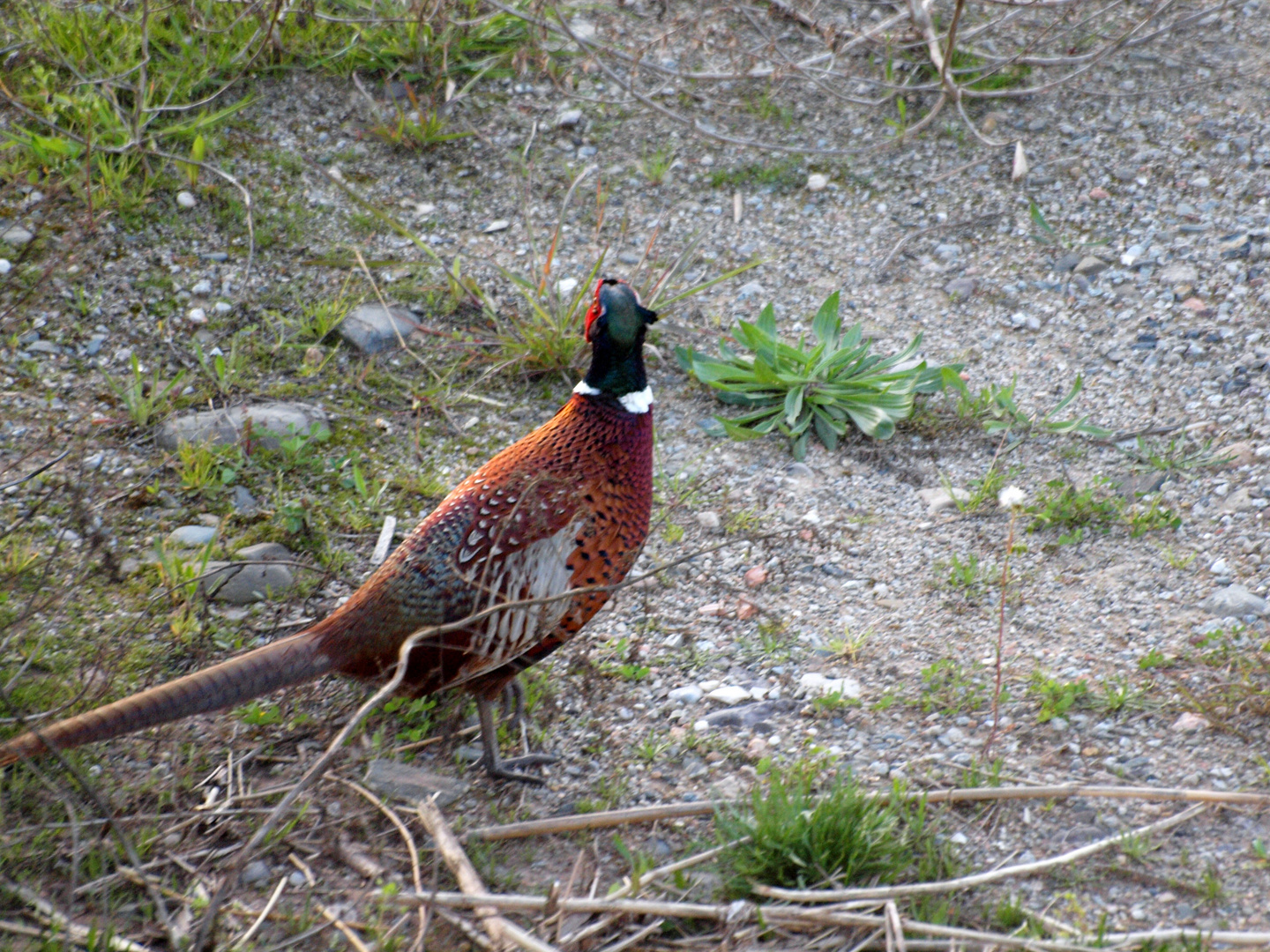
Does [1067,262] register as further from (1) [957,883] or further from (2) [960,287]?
(1) [957,883]

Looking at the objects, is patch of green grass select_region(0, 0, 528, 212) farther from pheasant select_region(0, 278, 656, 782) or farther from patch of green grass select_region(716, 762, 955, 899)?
patch of green grass select_region(716, 762, 955, 899)

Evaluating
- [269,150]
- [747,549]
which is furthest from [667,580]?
[269,150]

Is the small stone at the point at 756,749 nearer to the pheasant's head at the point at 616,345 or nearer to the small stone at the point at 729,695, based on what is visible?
the small stone at the point at 729,695

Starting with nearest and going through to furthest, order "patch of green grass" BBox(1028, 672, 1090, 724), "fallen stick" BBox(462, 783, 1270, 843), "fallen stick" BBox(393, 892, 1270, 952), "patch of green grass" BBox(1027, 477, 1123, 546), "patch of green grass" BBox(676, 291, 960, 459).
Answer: "fallen stick" BBox(393, 892, 1270, 952), "fallen stick" BBox(462, 783, 1270, 843), "patch of green grass" BBox(1028, 672, 1090, 724), "patch of green grass" BBox(1027, 477, 1123, 546), "patch of green grass" BBox(676, 291, 960, 459)

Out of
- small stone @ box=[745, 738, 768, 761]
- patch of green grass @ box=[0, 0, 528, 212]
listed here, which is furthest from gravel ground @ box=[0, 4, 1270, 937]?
patch of green grass @ box=[0, 0, 528, 212]

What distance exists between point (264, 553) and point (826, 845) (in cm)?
158

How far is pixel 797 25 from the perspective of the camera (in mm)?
4672

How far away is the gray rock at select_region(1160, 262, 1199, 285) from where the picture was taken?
373 cm

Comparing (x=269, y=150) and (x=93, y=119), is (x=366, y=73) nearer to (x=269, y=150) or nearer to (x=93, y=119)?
(x=269, y=150)

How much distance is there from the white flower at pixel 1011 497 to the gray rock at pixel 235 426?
75.3 inches

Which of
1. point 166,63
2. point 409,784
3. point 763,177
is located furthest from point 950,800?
point 166,63

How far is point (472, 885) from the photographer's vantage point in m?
2.02

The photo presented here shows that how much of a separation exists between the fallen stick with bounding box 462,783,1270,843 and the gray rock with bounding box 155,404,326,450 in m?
1.41

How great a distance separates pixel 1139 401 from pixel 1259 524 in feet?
1.98
